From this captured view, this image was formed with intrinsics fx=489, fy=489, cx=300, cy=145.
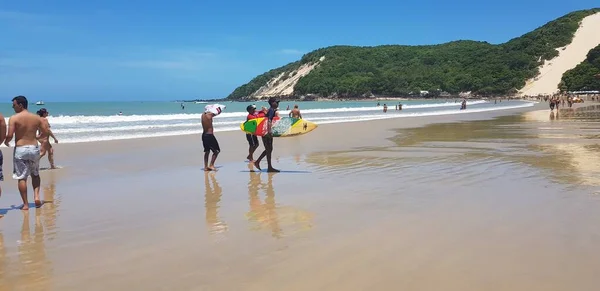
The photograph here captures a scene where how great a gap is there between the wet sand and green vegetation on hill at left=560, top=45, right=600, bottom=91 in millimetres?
99340

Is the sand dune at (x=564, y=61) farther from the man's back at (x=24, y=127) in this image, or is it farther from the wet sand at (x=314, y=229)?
the man's back at (x=24, y=127)

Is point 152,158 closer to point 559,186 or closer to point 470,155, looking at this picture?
point 470,155

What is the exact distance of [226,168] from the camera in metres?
11.2

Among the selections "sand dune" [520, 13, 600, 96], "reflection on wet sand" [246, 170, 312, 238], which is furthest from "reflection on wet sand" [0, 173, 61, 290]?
"sand dune" [520, 13, 600, 96]

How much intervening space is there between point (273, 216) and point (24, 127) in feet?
12.1

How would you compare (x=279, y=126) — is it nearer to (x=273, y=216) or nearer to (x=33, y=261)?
(x=273, y=216)

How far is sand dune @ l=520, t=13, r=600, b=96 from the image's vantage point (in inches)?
4589

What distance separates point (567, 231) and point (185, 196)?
5.37m

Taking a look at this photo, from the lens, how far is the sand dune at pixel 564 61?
11656cm

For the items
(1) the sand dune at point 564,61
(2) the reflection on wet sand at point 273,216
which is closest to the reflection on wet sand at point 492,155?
(2) the reflection on wet sand at point 273,216

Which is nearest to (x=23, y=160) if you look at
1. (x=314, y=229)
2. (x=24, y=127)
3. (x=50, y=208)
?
(x=24, y=127)

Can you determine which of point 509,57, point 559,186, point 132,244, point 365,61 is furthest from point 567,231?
point 365,61

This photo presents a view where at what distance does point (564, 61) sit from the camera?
12475 centimetres

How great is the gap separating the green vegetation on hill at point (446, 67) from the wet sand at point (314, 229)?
408 feet
